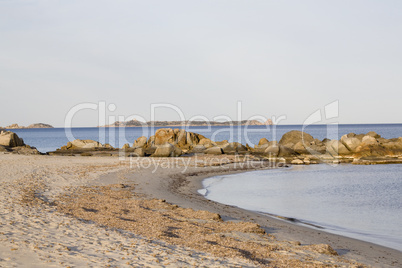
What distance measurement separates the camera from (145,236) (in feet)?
33.4

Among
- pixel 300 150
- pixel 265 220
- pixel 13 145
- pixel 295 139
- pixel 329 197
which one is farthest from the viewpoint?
pixel 295 139

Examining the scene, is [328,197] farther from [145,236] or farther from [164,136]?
[164,136]

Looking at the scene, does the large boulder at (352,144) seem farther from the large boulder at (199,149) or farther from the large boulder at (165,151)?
the large boulder at (165,151)

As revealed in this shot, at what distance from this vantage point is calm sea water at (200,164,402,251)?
14.5 metres

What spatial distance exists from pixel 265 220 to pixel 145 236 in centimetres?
567

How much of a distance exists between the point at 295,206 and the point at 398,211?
465cm

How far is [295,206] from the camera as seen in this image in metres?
18.6

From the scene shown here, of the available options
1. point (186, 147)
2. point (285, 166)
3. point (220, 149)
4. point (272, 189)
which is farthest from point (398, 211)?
point (186, 147)

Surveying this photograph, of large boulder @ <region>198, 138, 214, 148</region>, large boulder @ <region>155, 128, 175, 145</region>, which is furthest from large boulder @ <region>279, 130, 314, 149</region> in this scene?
large boulder @ <region>155, 128, 175, 145</region>

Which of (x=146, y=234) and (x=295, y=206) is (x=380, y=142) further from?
(x=146, y=234)

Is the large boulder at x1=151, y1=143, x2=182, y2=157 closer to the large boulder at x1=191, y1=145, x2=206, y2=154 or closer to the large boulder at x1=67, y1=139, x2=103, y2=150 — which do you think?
the large boulder at x1=191, y1=145, x2=206, y2=154

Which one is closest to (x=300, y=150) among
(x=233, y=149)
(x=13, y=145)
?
(x=233, y=149)

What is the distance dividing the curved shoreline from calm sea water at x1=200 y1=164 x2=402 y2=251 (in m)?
0.94

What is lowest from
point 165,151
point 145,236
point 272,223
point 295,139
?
point 272,223
